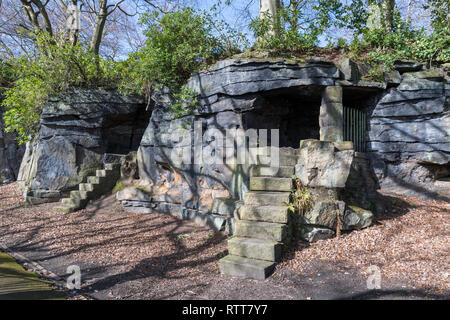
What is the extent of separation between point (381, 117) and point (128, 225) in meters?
6.81

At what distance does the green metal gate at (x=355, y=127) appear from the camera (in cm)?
732

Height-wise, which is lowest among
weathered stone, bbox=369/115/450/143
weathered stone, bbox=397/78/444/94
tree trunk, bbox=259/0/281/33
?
weathered stone, bbox=369/115/450/143

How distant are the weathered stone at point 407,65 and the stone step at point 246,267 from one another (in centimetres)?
613

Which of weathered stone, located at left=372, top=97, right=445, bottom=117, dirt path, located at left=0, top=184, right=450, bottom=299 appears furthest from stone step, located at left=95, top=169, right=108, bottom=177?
weathered stone, located at left=372, top=97, right=445, bottom=117

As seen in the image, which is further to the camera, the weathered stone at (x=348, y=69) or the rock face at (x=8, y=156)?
the rock face at (x=8, y=156)

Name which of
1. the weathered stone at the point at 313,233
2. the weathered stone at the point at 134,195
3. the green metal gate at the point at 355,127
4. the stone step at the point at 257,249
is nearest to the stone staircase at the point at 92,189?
the weathered stone at the point at 134,195

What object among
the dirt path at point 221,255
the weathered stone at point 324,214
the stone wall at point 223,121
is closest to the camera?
the dirt path at point 221,255

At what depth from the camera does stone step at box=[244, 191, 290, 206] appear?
15.5 feet

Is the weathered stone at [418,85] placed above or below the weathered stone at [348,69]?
below

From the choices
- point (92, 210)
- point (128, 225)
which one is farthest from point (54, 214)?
point (128, 225)

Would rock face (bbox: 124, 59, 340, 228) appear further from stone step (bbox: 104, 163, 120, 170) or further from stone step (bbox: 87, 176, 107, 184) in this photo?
stone step (bbox: 87, 176, 107, 184)

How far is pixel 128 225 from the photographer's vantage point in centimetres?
711

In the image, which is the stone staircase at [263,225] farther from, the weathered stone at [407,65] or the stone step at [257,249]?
the weathered stone at [407,65]

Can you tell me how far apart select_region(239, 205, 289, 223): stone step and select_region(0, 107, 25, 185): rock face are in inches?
619
